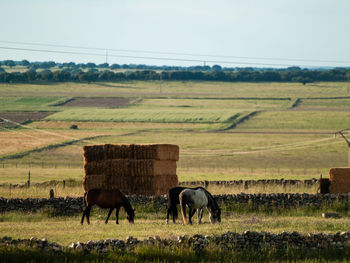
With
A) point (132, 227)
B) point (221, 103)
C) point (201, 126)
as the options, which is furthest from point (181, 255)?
point (221, 103)

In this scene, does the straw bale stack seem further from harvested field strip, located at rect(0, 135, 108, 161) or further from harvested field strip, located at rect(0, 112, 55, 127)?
harvested field strip, located at rect(0, 112, 55, 127)

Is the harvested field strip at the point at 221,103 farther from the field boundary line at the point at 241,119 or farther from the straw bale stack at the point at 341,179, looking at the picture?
the straw bale stack at the point at 341,179

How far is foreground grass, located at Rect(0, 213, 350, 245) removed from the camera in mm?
20047

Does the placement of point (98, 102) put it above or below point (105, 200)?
below

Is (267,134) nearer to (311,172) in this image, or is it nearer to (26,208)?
(311,172)

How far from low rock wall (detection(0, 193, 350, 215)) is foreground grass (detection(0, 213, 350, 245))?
2.82 feet

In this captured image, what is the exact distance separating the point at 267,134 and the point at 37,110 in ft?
146

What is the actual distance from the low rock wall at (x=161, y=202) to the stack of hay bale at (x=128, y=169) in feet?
11.0

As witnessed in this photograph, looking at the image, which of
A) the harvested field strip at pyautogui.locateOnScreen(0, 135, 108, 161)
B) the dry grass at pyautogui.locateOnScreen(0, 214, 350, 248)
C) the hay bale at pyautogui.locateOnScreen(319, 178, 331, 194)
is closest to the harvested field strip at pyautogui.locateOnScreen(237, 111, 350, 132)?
the harvested field strip at pyautogui.locateOnScreen(0, 135, 108, 161)

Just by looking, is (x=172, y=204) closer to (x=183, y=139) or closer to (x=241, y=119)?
(x=183, y=139)

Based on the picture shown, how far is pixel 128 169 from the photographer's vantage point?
33375 millimetres

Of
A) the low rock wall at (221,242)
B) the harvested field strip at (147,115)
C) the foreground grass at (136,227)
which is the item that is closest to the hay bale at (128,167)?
the foreground grass at (136,227)

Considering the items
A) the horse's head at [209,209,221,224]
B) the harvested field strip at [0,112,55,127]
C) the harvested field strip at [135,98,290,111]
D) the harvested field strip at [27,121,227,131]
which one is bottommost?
the harvested field strip at [27,121,227,131]

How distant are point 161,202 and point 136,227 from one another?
679 centimetres
